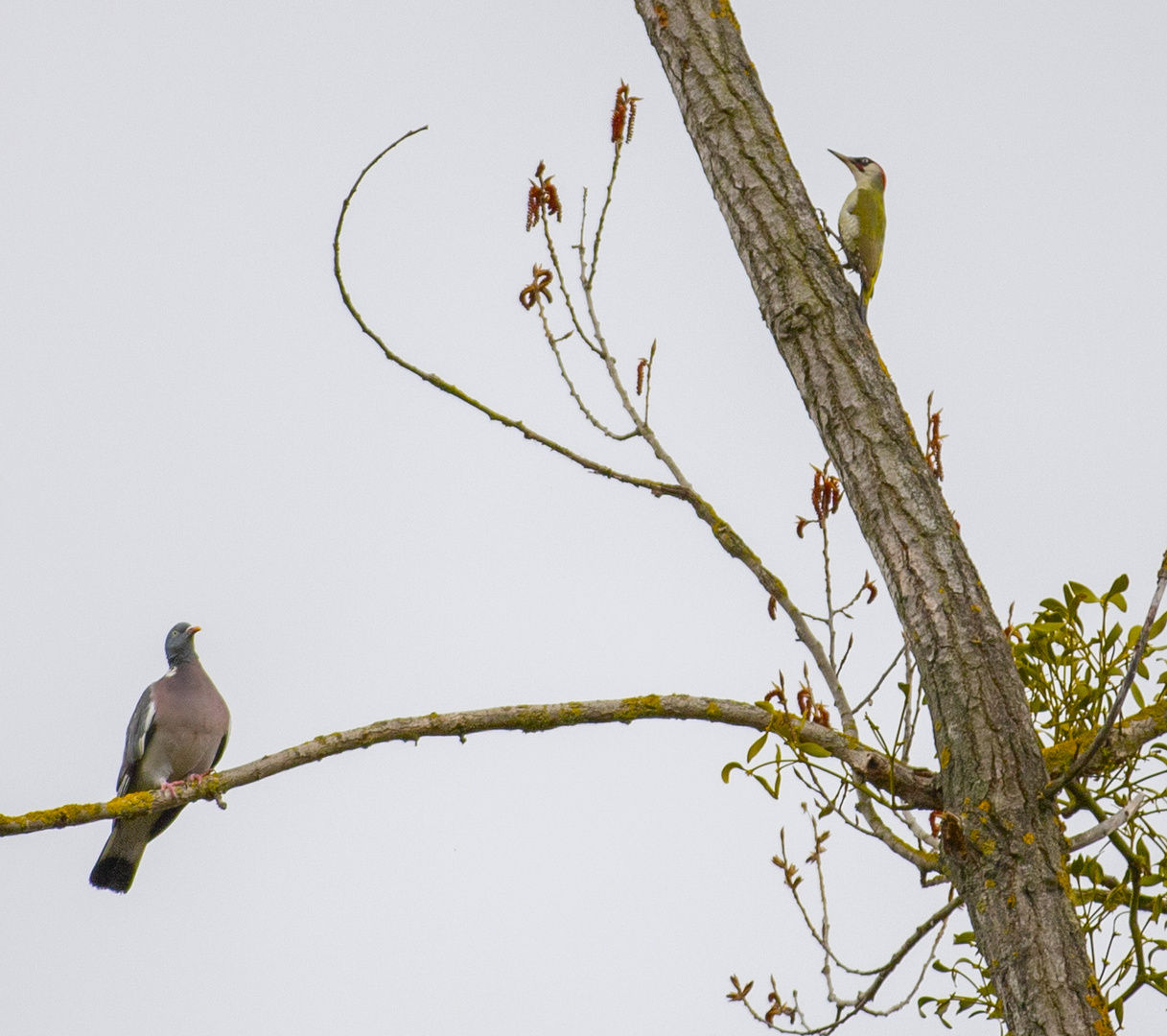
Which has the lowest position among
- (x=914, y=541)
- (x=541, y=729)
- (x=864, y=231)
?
(x=541, y=729)

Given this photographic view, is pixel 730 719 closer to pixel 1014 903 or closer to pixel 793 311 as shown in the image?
pixel 1014 903

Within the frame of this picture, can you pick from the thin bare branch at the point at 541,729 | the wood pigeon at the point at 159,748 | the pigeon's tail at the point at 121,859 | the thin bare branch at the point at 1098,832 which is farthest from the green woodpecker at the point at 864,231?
the pigeon's tail at the point at 121,859

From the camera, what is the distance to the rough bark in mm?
1987

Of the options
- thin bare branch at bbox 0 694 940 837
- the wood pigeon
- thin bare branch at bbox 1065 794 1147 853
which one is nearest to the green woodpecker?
thin bare branch at bbox 0 694 940 837

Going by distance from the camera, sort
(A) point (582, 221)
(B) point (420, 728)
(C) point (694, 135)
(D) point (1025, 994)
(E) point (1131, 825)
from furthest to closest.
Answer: (A) point (582, 221) → (C) point (694, 135) → (E) point (1131, 825) → (B) point (420, 728) → (D) point (1025, 994)

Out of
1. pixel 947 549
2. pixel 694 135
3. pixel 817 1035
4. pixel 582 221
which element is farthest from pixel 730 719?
pixel 582 221

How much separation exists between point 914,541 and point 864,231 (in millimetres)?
2760

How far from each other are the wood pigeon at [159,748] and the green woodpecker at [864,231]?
3507 mm

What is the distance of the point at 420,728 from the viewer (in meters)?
2.23

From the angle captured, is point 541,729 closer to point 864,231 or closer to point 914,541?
point 914,541

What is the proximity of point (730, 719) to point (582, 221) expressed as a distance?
5.57 feet

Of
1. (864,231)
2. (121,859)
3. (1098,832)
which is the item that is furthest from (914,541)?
(121,859)

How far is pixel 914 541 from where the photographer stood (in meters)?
2.25

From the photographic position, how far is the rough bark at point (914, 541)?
1987mm
